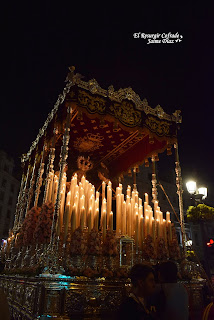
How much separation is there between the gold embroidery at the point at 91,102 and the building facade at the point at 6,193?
28440 mm

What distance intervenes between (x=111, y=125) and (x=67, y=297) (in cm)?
544

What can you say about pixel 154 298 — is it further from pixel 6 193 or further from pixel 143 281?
pixel 6 193

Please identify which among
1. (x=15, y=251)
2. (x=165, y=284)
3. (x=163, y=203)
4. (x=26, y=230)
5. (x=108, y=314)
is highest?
(x=163, y=203)

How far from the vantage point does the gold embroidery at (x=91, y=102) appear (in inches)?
267

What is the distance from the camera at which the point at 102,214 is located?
6.51 metres

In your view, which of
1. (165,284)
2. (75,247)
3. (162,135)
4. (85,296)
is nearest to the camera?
(165,284)

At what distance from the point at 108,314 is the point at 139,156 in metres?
6.12

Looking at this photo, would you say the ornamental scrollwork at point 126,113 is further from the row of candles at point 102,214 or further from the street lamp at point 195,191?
the street lamp at point 195,191

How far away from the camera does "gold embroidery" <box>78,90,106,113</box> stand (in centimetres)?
678

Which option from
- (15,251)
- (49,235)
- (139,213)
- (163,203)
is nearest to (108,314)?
(49,235)

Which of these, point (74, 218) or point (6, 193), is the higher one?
point (6, 193)

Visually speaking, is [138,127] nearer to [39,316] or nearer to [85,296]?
[85,296]

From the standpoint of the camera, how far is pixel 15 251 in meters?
7.41

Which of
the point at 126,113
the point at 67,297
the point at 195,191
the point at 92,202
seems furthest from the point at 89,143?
the point at 67,297
